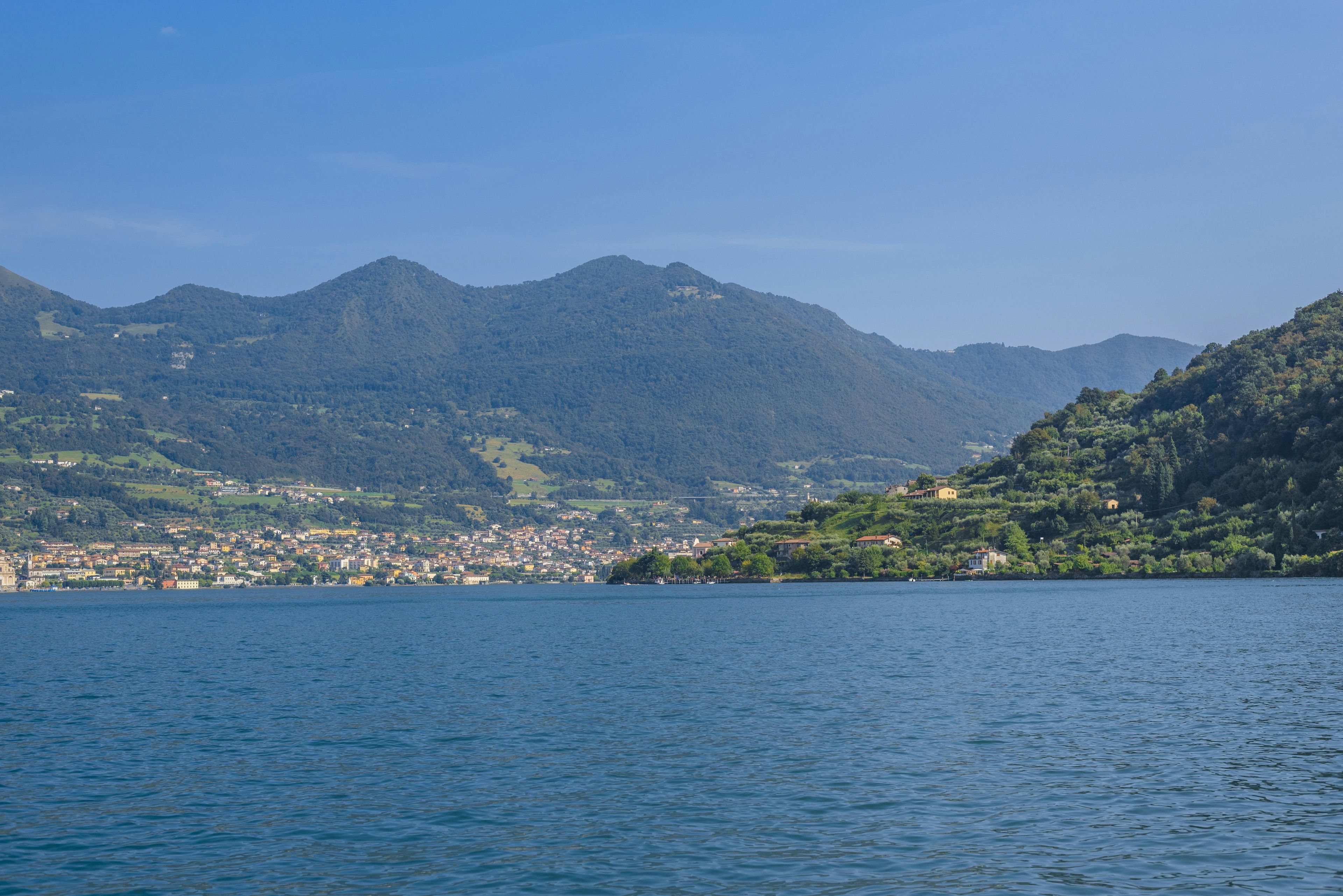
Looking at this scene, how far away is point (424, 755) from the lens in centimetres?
2567

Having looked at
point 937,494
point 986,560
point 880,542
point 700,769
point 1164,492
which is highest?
point 937,494

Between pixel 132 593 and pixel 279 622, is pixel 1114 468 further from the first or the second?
pixel 132 593

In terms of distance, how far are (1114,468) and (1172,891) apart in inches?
5515

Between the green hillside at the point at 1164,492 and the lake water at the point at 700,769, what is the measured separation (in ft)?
195

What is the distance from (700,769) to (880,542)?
425 feet

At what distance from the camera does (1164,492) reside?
422ft

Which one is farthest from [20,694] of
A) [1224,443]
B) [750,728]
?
[1224,443]

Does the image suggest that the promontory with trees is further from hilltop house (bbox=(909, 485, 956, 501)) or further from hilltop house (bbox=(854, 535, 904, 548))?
hilltop house (bbox=(909, 485, 956, 501))

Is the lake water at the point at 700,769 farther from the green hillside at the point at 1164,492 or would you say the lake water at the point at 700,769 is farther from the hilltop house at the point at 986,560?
the hilltop house at the point at 986,560

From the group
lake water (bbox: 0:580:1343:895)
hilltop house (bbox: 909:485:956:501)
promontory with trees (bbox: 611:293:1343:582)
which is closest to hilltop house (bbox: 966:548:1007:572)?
promontory with trees (bbox: 611:293:1343:582)

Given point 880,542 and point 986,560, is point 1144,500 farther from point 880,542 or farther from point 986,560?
point 880,542

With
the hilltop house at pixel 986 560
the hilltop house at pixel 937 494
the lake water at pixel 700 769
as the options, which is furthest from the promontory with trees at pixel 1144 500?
the lake water at pixel 700 769

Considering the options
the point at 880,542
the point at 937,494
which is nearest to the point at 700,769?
the point at 880,542

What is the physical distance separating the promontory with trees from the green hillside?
0.72 feet
